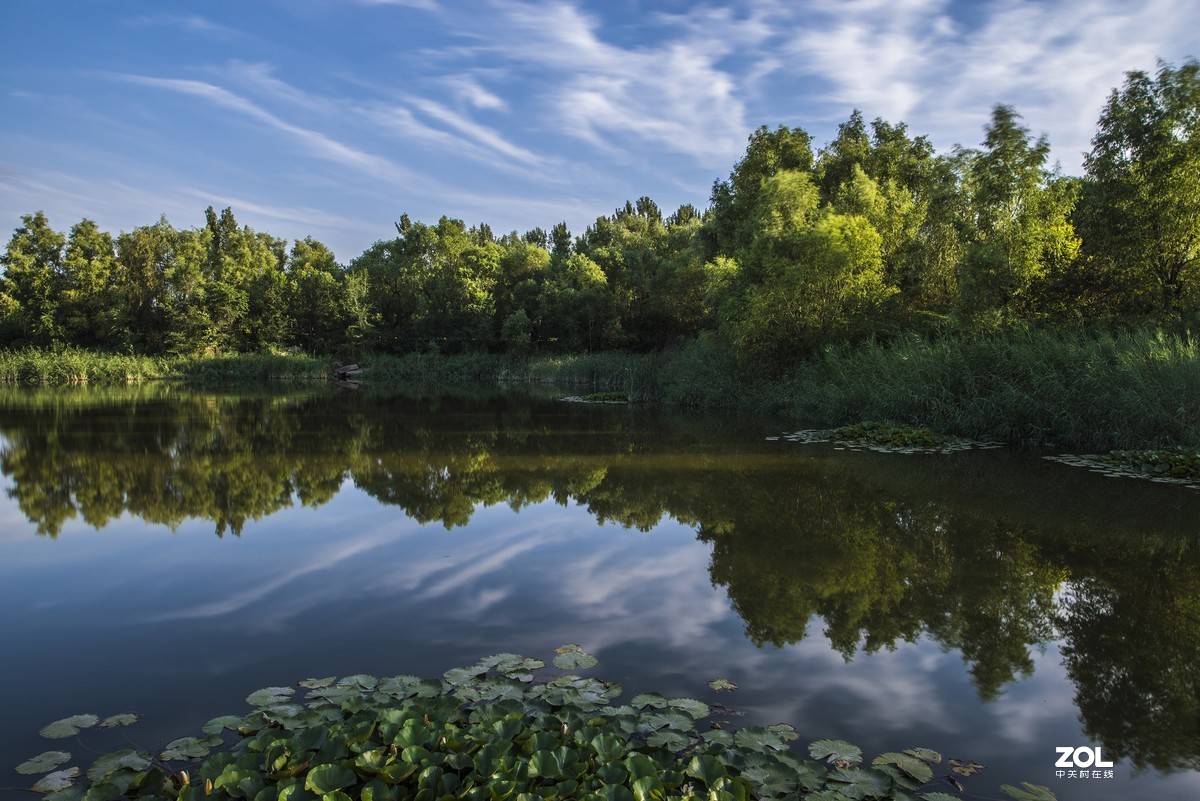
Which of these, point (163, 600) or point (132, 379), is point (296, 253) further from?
point (163, 600)

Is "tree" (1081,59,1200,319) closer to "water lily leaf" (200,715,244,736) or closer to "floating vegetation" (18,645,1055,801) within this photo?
"floating vegetation" (18,645,1055,801)

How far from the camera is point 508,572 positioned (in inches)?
254

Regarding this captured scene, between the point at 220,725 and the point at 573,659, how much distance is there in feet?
6.16

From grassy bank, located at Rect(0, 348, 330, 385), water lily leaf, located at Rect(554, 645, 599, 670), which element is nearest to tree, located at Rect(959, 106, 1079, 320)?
water lily leaf, located at Rect(554, 645, 599, 670)

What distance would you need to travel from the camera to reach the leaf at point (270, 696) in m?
3.84

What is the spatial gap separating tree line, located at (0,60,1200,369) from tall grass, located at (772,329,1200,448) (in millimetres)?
2016

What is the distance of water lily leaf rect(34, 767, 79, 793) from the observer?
3.13 metres

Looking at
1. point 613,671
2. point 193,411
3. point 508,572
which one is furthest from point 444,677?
point 193,411

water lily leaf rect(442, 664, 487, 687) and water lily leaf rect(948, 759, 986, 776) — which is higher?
water lily leaf rect(442, 664, 487, 687)

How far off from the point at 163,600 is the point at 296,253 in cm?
6991

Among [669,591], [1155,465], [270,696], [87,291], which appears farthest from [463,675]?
[87,291]

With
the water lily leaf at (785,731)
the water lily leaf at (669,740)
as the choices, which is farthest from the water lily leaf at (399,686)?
the water lily leaf at (785,731)

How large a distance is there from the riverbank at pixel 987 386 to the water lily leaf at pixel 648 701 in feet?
36.9

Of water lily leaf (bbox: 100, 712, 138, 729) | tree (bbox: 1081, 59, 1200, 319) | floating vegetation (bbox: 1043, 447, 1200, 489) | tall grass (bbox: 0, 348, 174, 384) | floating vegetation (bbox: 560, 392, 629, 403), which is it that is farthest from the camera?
tall grass (bbox: 0, 348, 174, 384)
